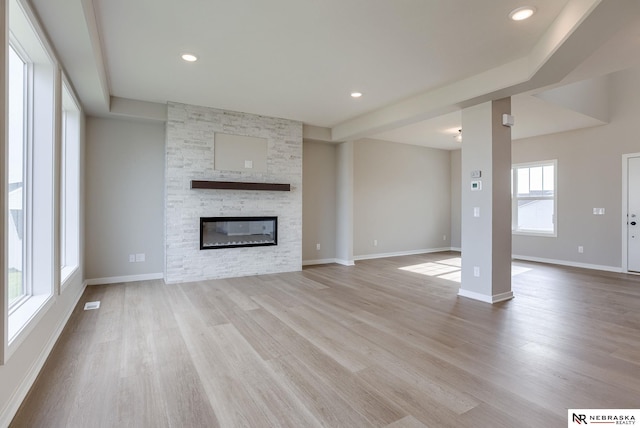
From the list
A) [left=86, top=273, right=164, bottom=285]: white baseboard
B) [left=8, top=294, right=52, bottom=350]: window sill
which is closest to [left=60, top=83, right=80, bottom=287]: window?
[left=86, top=273, right=164, bottom=285]: white baseboard

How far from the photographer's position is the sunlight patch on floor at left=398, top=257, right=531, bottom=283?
558cm

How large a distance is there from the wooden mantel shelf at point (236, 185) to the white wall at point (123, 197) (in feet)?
2.56

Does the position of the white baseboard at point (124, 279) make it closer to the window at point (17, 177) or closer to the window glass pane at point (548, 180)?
the window at point (17, 177)

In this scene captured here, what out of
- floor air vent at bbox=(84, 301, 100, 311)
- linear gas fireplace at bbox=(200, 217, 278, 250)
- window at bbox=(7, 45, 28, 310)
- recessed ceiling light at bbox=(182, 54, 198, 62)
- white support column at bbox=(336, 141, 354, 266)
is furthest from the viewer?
white support column at bbox=(336, 141, 354, 266)

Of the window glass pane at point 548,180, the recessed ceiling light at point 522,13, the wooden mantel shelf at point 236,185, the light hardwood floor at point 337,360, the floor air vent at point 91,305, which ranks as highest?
the recessed ceiling light at point 522,13

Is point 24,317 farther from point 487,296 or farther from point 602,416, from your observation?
point 487,296

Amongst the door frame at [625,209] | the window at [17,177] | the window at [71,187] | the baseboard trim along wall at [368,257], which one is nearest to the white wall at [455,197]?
the baseboard trim along wall at [368,257]

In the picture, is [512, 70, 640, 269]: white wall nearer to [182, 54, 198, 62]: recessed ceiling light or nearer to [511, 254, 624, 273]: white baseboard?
[511, 254, 624, 273]: white baseboard

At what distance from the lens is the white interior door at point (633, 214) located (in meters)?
5.64

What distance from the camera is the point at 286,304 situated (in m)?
3.90

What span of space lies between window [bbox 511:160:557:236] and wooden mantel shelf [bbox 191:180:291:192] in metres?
5.34

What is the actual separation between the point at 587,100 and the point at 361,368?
5896 millimetres

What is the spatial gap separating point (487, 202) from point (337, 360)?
2739mm

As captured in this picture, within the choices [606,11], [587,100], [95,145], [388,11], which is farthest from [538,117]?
[95,145]
